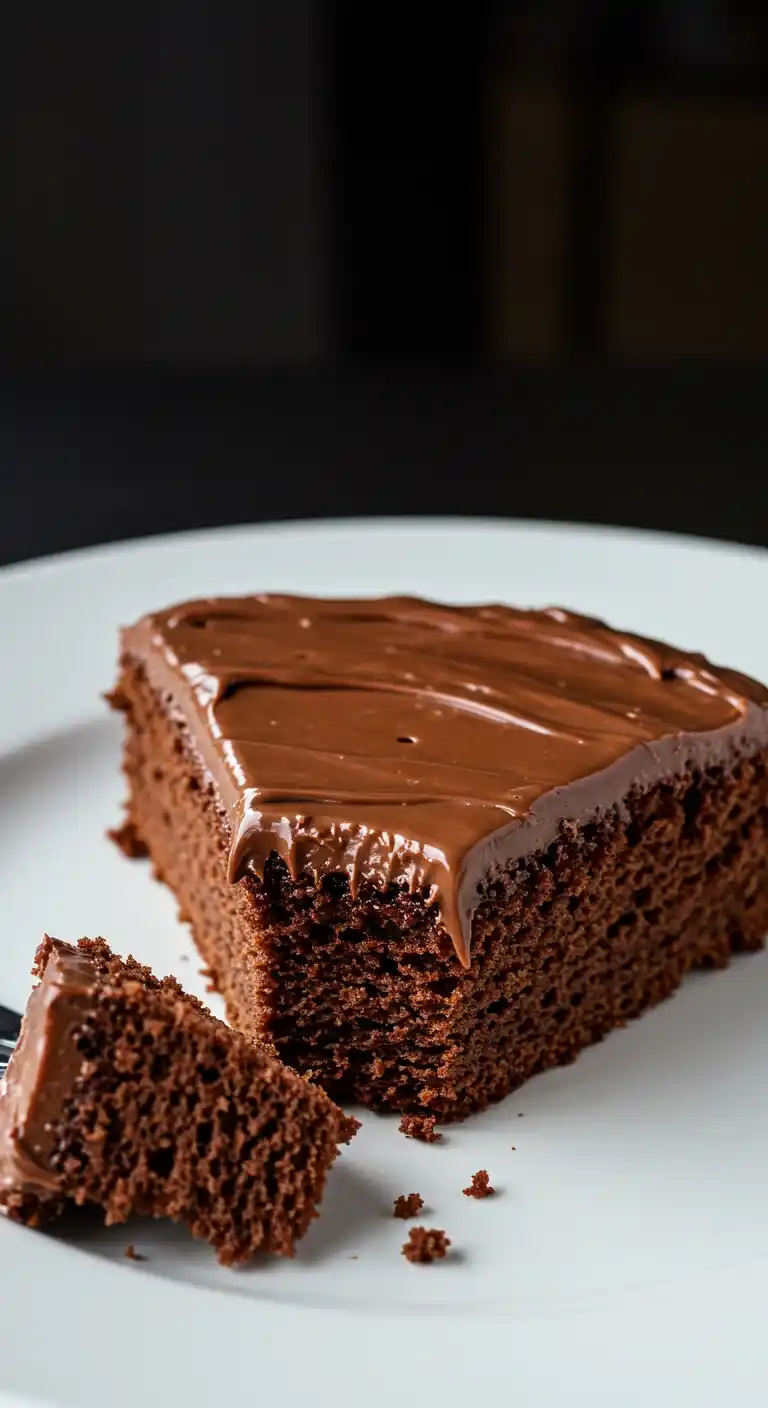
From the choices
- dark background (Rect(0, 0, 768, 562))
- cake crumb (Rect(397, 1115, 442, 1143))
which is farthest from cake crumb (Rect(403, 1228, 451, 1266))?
dark background (Rect(0, 0, 768, 562))

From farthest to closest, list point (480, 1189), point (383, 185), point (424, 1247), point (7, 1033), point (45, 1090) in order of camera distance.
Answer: point (383, 185) → point (7, 1033) → point (480, 1189) → point (424, 1247) → point (45, 1090)

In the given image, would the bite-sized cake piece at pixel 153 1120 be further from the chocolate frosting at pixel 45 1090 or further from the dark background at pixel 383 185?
the dark background at pixel 383 185

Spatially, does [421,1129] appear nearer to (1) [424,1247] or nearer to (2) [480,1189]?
(2) [480,1189]

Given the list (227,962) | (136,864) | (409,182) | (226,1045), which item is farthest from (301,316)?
(226,1045)

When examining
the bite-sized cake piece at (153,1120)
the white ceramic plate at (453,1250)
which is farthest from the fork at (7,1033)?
the bite-sized cake piece at (153,1120)

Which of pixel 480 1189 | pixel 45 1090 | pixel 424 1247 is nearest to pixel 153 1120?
pixel 45 1090

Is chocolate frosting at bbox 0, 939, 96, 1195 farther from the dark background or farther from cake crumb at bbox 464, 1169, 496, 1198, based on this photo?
the dark background
